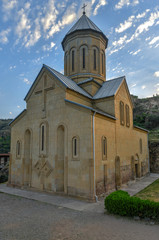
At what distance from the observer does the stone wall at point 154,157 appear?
75.2 ft

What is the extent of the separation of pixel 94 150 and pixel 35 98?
725cm

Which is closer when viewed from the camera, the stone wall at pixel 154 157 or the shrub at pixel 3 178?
the shrub at pixel 3 178

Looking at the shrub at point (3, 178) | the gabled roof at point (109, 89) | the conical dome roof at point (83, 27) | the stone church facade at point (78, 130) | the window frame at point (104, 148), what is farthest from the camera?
the shrub at point (3, 178)

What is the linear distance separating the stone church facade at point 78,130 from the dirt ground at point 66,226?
2413mm

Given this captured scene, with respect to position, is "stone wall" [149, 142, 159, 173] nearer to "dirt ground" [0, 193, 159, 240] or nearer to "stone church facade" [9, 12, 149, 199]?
"stone church facade" [9, 12, 149, 199]

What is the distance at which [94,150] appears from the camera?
10.5m

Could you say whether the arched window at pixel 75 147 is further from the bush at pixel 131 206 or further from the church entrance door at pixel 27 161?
the church entrance door at pixel 27 161

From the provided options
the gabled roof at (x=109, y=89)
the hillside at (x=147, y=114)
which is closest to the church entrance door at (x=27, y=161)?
the gabled roof at (x=109, y=89)

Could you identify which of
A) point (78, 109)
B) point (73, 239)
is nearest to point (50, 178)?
point (78, 109)

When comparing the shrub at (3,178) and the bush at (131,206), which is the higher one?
the bush at (131,206)

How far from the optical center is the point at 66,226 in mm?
6879

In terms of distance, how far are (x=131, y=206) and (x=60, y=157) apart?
606 centimetres

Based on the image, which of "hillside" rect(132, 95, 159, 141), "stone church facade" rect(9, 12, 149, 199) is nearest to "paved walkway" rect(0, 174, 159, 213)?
"stone church facade" rect(9, 12, 149, 199)

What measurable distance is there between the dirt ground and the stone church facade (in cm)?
241
